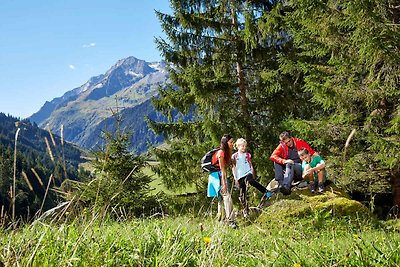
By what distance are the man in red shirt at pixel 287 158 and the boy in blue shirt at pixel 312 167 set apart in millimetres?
166

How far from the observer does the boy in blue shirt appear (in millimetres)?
9352

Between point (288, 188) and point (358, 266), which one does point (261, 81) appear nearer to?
point (288, 188)

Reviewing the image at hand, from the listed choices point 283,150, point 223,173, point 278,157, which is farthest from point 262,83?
point 223,173

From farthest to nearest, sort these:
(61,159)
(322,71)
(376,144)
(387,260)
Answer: (322,71), (376,144), (61,159), (387,260)

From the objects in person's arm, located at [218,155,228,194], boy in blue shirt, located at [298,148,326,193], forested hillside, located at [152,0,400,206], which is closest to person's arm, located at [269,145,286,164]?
boy in blue shirt, located at [298,148,326,193]

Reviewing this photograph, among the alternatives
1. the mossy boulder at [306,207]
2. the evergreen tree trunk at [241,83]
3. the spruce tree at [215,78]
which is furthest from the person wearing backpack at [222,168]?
the evergreen tree trunk at [241,83]

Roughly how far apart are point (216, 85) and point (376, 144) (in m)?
6.98

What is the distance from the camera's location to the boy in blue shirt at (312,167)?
9352 mm

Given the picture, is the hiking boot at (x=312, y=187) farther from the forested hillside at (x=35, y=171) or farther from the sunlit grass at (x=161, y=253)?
the forested hillside at (x=35, y=171)

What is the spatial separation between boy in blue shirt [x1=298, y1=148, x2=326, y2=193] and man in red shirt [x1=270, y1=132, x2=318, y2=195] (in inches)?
6.5

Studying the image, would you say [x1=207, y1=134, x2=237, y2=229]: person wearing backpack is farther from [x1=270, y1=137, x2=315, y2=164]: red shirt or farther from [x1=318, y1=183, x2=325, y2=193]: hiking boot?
[x1=318, y1=183, x2=325, y2=193]: hiking boot

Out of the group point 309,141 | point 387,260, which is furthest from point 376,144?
point 387,260

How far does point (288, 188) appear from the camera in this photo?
31.0ft

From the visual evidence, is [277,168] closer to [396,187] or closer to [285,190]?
[285,190]
